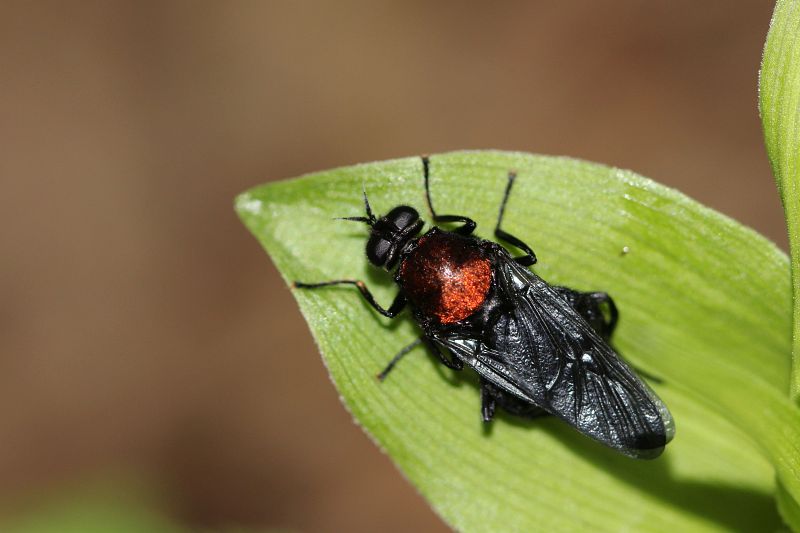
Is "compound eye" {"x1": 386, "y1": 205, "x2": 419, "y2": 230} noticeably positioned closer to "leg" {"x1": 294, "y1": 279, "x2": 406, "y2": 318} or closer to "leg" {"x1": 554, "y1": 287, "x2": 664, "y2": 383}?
"leg" {"x1": 294, "y1": 279, "x2": 406, "y2": 318}

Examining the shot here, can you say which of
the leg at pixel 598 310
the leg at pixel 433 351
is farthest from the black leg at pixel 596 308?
the leg at pixel 433 351

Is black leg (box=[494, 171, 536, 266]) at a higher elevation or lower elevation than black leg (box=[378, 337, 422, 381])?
higher

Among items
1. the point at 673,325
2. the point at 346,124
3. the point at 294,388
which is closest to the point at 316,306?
the point at 673,325

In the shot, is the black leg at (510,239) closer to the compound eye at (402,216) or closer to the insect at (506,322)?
the insect at (506,322)

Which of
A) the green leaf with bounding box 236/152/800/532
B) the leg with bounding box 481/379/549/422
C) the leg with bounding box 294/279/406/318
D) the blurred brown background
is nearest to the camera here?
the green leaf with bounding box 236/152/800/532

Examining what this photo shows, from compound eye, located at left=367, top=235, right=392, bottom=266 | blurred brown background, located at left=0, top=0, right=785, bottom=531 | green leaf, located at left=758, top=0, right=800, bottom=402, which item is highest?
green leaf, located at left=758, top=0, right=800, bottom=402

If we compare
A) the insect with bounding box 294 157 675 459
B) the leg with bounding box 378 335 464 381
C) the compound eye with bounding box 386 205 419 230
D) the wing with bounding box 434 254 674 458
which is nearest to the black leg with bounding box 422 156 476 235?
the insect with bounding box 294 157 675 459

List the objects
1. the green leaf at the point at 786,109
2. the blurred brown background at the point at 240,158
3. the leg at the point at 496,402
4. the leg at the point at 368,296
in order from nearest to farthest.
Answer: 1. the green leaf at the point at 786,109
2. the leg at the point at 368,296
3. the leg at the point at 496,402
4. the blurred brown background at the point at 240,158

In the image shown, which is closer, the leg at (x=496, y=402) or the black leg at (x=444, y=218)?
the black leg at (x=444, y=218)
